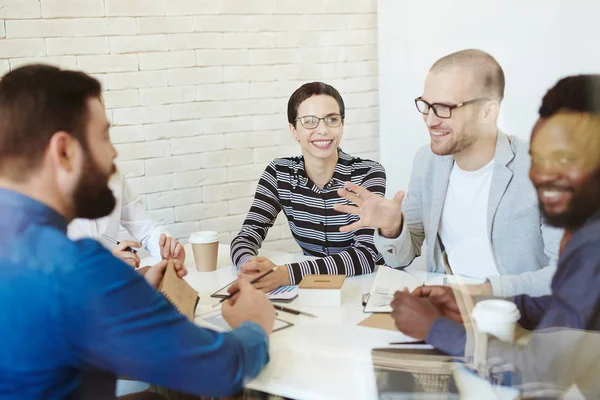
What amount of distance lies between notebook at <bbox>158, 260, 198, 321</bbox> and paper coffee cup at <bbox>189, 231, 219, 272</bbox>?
275 millimetres

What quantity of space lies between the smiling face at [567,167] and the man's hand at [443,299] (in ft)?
0.82

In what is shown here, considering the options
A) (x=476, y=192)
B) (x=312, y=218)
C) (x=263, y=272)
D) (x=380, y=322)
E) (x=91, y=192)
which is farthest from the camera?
(x=312, y=218)

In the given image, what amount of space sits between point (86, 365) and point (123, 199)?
2.76 ft

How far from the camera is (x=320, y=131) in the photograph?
1.49 meters

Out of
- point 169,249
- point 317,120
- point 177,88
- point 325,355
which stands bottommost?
point 325,355

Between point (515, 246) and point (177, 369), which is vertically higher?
point (515, 246)

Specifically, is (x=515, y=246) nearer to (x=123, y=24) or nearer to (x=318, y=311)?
(x=318, y=311)

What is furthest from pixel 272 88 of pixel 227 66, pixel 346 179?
pixel 346 179

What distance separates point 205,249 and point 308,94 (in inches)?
22.7

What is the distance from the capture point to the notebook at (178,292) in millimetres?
1297

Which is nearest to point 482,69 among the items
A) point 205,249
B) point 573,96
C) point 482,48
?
point 482,48

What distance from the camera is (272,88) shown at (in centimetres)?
158

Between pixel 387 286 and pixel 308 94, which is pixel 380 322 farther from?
pixel 308 94

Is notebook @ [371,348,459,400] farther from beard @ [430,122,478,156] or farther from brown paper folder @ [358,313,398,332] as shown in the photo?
beard @ [430,122,478,156]
